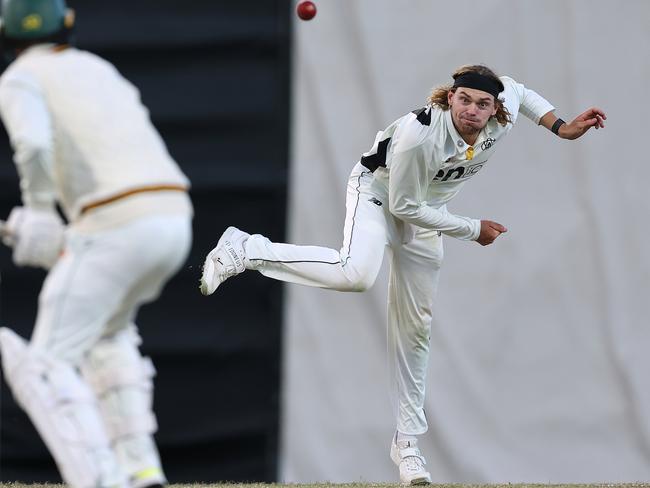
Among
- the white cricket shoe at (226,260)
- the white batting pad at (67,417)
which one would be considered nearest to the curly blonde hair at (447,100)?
the white cricket shoe at (226,260)

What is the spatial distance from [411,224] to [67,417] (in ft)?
5.55

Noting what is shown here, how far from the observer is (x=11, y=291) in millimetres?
4898

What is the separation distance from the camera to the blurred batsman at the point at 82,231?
2.62 meters

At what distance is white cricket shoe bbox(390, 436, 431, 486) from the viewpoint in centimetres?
404

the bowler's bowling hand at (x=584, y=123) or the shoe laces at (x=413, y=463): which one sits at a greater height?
the bowler's bowling hand at (x=584, y=123)

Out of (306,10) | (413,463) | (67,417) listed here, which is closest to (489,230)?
(413,463)

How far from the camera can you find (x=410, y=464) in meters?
→ 4.06

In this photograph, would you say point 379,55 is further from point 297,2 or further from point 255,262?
point 255,262

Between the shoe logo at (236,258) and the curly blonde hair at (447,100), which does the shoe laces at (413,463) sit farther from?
the curly blonde hair at (447,100)

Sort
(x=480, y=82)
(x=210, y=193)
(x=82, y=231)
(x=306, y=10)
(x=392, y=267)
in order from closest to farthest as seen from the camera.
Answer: (x=82, y=231) → (x=480, y=82) → (x=392, y=267) → (x=306, y=10) → (x=210, y=193)

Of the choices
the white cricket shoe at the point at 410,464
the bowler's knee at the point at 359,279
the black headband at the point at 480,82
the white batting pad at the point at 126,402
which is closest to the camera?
the white batting pad at the point at 126,402

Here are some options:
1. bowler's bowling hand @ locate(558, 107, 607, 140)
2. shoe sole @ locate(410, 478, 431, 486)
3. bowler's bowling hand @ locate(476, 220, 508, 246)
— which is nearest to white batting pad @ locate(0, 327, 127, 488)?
shoe sole @ locate(410, 478, 431, 486)

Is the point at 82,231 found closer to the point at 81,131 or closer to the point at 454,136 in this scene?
the point at 81,131

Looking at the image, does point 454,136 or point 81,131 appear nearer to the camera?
point 81,131
